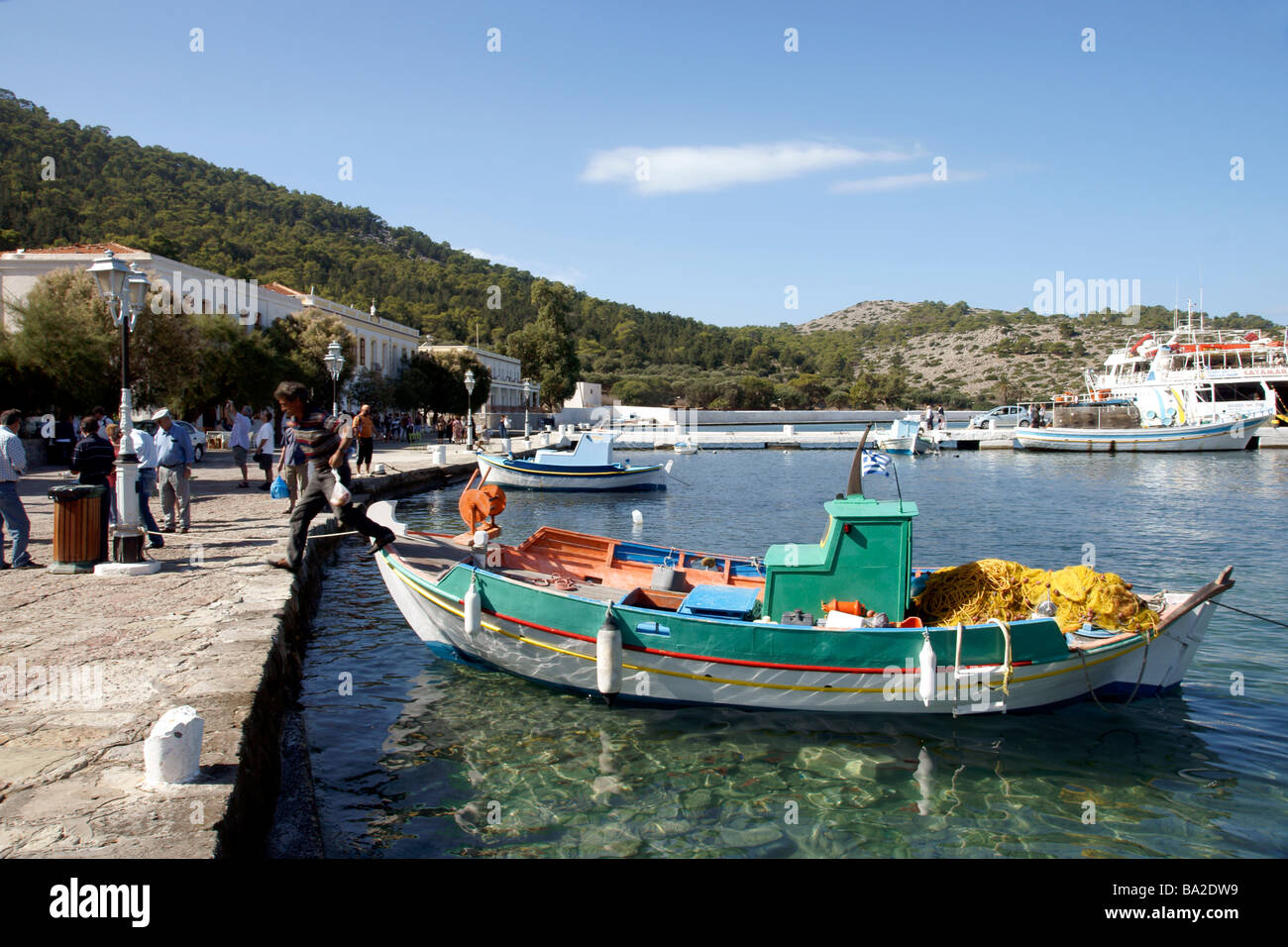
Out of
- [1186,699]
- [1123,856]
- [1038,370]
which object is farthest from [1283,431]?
[1038,370]

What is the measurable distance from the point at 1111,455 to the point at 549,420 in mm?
47484

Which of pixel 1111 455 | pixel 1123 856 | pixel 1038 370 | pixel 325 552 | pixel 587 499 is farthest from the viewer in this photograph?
pixel 1038 370

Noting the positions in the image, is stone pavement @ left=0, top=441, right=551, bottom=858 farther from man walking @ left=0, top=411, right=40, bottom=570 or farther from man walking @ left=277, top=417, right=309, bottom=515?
man walking @ left=277, top=417, right=309, bottom=515

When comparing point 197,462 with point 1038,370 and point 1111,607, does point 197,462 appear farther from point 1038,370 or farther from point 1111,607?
point 1038,370

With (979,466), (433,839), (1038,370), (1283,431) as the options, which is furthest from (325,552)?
(1038,370)

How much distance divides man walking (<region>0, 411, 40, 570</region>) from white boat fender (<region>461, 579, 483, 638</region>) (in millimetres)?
5203

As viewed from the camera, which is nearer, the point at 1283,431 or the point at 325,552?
the point at 325,552

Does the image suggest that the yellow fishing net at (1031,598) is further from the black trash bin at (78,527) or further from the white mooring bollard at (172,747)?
the black trash bin at (78,527)

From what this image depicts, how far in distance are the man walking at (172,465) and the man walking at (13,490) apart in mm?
2397

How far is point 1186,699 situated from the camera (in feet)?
28.5

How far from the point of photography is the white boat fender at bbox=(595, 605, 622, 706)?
301 inches

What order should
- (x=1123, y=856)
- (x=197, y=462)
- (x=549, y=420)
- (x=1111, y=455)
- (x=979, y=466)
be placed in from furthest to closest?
(x=549, y=420) < (x=1111, y=455) < (x=979, y=466) < (x=197, y=462) < (x=1123, y=856)
